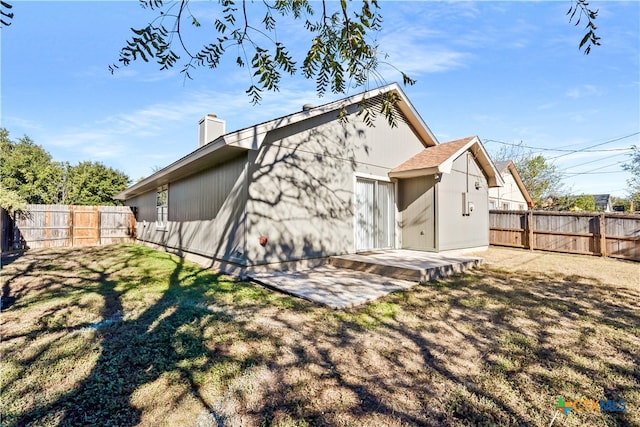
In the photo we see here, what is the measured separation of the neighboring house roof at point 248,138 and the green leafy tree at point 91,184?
1692 centimetres

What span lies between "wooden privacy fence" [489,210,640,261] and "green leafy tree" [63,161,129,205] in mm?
26014

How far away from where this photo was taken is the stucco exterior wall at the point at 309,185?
6.62m

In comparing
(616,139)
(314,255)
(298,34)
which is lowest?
(314,255)

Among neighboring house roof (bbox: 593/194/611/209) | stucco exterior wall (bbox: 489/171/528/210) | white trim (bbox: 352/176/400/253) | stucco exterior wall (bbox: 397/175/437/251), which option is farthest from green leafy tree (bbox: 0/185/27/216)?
neighboring house roof (bbox: 593/194/611/209)

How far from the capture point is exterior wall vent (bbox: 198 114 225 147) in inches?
416

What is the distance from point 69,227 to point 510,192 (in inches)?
1058

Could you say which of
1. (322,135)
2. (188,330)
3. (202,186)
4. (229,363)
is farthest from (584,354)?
(202,186)

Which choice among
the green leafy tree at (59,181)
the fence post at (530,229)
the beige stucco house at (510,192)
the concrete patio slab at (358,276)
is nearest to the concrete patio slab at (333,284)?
the concrete patio slab at (358,276)

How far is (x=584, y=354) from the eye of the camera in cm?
318

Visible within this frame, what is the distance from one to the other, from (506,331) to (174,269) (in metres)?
6.94

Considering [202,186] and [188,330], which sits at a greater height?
[202,186]

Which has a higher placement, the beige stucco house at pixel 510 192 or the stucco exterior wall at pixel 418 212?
the beige stucco house at pixel 510 192

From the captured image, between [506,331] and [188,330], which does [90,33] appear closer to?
[188,330]

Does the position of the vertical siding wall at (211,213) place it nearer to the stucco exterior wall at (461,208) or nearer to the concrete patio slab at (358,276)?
the concrete patio slab at (358,276)
